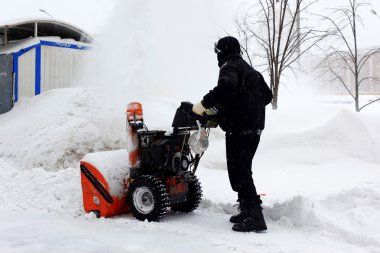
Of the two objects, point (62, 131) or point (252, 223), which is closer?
point (252, 223)

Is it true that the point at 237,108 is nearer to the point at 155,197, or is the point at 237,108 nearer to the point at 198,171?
the point at 155,197

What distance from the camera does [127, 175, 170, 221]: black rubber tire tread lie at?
4.00 m

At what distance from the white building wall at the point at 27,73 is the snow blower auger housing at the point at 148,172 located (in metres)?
7.38

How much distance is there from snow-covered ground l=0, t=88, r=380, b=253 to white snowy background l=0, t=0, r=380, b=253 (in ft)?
0.06

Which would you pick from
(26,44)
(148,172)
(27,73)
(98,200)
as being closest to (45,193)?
(98,200)

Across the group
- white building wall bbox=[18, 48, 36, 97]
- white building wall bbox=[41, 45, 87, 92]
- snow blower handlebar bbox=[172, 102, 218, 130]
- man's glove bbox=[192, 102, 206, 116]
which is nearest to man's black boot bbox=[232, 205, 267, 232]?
snow blower handlebar bbox=[172, 102, 218, 130]

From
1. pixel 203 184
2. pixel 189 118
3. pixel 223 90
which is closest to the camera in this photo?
pixel 223 90

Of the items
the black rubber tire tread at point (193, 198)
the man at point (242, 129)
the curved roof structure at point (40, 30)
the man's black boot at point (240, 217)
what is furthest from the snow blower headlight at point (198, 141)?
the curved roof structure at point (40, 30)

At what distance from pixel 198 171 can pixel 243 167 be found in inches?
121

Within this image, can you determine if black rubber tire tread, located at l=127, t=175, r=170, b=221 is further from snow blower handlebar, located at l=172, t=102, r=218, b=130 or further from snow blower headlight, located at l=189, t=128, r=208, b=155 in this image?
snow blower handlebar, located at l=172, t=102, r=218, b=130

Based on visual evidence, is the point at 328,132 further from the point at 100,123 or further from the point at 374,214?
the point at 100,123

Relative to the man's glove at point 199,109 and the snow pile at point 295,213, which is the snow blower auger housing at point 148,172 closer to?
the man's glove at point 199,109

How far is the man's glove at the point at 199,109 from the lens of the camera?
3.86 meters

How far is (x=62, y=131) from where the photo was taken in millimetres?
7566
